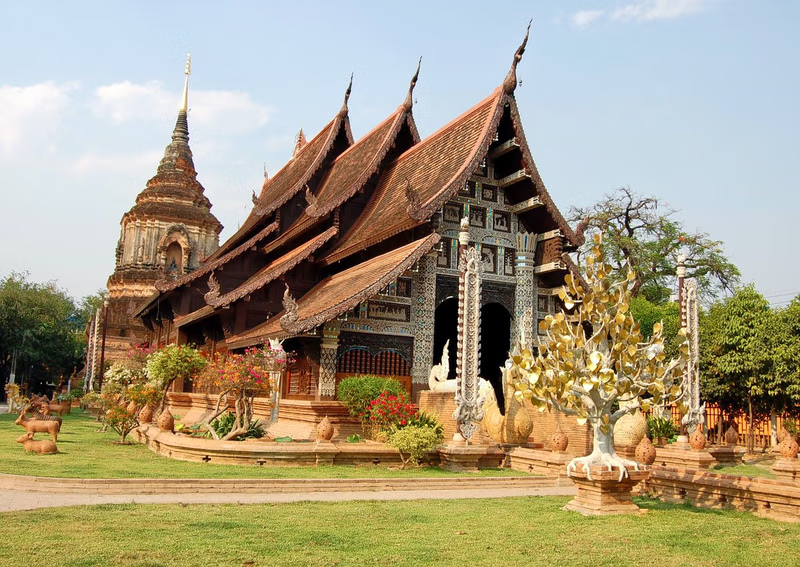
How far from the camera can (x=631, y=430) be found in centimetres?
1425

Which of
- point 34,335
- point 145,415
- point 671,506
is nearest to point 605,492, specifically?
point 671,506

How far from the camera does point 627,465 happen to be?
8.70 meters

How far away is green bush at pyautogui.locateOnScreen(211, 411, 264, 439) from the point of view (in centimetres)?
1509

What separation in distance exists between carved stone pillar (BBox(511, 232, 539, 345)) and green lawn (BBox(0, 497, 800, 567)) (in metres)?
9.37

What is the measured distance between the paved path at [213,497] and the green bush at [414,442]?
190 cm

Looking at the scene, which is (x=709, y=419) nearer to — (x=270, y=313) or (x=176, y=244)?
(x=270, y=313)

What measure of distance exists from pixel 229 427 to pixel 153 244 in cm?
2781

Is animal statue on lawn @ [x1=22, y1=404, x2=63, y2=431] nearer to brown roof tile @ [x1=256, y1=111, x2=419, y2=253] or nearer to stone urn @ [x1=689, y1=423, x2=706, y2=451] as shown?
brown roof tile @ [x1=256, y1=111, x2=419, y2=253]

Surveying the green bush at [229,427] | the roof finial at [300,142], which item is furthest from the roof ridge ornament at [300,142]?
the green bush at [229,427]

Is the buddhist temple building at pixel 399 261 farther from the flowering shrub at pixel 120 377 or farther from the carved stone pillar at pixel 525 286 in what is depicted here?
the flowering shrub at pixel 120 377

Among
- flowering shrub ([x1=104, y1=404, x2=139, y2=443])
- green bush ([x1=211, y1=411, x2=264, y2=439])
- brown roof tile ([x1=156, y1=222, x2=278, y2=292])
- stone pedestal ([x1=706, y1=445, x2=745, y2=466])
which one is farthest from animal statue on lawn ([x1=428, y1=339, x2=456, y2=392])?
brown roof tile ([x1=156, y1=222, x2=278, y2=292])

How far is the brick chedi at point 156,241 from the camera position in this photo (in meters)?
40.6

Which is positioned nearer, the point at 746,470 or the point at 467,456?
the point at 467,456

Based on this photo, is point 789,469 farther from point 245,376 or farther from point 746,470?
point 245,376
